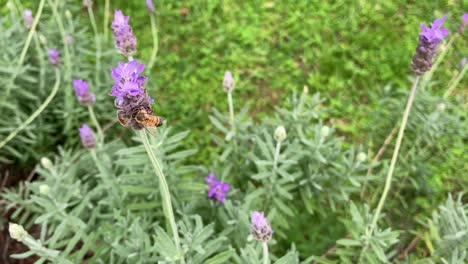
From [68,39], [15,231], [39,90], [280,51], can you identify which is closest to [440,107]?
[280,51]

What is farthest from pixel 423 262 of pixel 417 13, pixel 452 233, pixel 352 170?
pixel 417 13

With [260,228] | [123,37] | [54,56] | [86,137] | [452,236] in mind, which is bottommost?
[452,236]

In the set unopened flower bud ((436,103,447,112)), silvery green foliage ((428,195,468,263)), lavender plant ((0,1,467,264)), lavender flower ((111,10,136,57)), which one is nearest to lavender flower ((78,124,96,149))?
lavender plant ((0,1,467,264))

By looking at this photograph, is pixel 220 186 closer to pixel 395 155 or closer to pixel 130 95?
pixel 395 155

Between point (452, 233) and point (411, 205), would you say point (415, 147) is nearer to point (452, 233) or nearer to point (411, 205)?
point (411, 205)

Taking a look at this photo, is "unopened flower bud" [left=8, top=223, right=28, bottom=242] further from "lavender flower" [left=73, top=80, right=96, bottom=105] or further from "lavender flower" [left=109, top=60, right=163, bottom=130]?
"lavender flower" [left=73, top=80, right=96, bottom=105]
